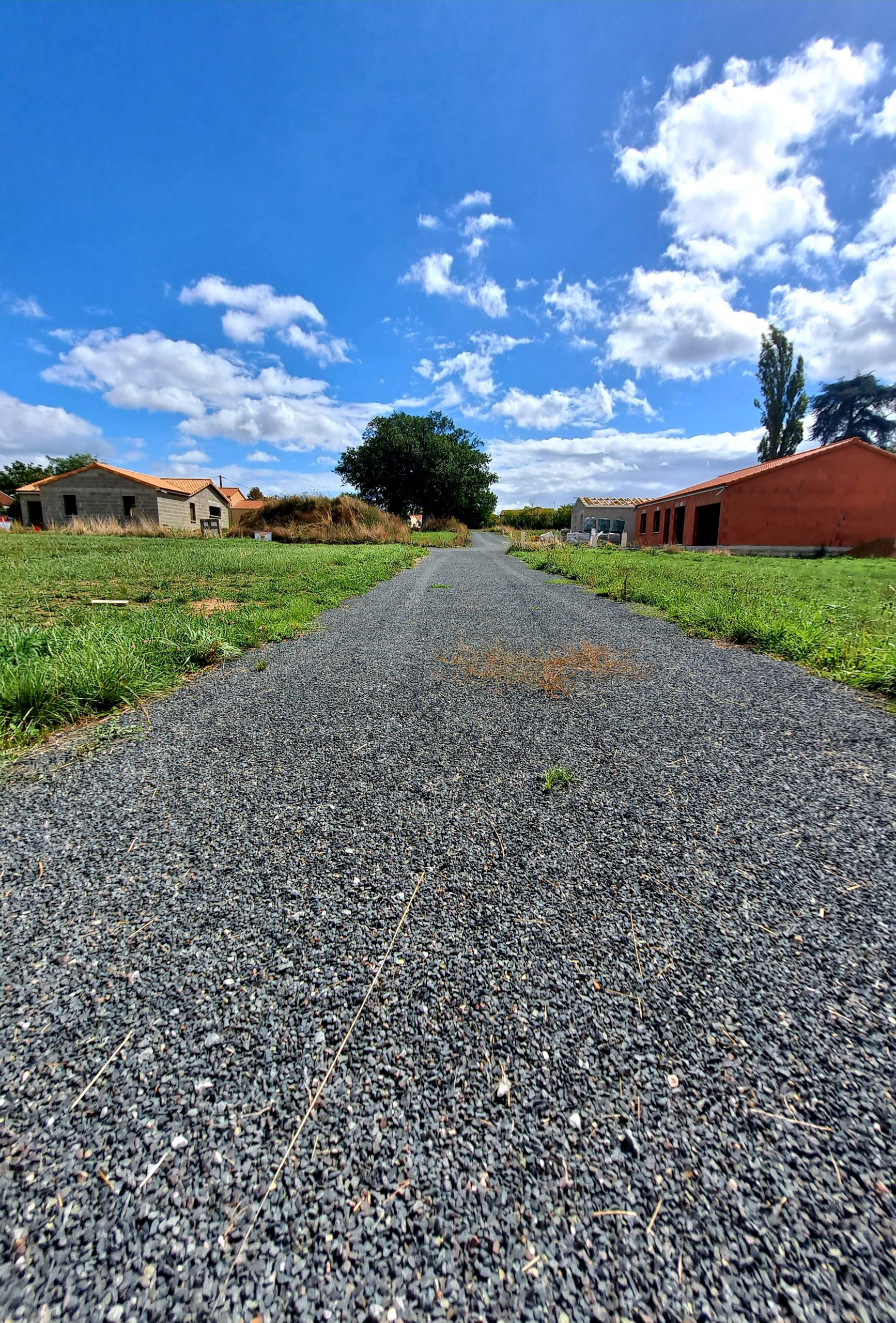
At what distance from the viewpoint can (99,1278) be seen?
938 mm

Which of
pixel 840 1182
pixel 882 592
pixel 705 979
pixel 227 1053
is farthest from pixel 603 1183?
pixel 882 592

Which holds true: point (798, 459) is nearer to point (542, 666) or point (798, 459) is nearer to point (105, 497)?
point (542, 666)

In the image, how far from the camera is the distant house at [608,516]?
38219mm

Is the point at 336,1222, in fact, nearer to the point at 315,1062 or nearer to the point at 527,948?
the point at 315,1062

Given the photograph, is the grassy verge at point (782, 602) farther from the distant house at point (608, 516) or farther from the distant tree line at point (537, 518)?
the distant tree line at point (537, 518)

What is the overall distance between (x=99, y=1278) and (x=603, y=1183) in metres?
1.00

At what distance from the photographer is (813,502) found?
71.3 feet

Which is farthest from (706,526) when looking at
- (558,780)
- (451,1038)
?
(451,1038)

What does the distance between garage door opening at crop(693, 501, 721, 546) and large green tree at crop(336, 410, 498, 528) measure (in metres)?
27.7

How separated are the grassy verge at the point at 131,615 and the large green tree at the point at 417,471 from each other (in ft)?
115

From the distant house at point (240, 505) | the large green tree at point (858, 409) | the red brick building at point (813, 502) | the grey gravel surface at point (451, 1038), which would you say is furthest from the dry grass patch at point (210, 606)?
the large green tree at point (858, 409)

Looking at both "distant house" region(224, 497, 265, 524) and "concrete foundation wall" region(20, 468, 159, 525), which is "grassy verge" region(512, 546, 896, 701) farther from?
"distant house" region(224, 497, 265, 524)

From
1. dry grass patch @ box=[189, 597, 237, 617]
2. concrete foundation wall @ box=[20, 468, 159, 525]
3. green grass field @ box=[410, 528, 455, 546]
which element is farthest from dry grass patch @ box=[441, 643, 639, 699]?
concrete foundation wall @ box=[20, 468, 159, 525]

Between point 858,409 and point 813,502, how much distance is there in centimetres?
3150
